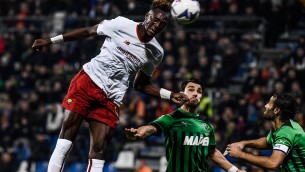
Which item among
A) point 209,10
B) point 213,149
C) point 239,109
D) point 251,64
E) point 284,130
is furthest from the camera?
point 209,10

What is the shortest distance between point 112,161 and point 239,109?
312cm

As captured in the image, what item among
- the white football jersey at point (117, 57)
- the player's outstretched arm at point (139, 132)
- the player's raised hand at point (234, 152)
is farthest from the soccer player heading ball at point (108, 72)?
the player's raised hand at point (234, 152)

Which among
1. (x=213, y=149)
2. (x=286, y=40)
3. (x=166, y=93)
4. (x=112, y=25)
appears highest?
(x=286, y=40)

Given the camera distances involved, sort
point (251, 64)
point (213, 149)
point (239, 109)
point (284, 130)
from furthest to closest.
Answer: point (251, 64), point (239, 109), point (213, 149), point (284, 130)

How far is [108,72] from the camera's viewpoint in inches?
332

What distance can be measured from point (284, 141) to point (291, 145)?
4.4 inches

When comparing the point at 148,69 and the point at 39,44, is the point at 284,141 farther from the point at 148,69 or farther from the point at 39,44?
the point at 39,44

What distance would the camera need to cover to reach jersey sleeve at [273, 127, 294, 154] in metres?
7.81

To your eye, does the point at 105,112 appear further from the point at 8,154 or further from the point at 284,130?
the point at 8,154

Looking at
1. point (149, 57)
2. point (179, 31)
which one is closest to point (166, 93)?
point (149, 57)

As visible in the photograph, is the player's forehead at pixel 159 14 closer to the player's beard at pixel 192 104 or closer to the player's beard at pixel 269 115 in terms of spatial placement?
the player's beard at pixel 192 104

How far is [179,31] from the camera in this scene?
19812mm

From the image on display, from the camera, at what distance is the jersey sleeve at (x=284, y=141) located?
781cm

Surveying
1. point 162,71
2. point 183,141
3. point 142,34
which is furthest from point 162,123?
point 162,71
